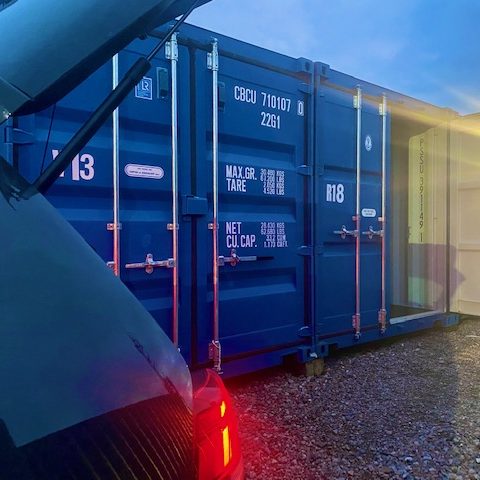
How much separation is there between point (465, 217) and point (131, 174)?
486 centimetres

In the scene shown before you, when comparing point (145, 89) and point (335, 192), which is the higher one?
point (145, 89)

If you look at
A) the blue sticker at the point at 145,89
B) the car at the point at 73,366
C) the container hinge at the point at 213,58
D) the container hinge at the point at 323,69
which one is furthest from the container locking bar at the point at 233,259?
the car at the point at 73,366

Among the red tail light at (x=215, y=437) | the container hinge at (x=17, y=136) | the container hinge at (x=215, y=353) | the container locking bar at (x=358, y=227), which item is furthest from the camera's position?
the container locking bar at (x=358, y=227)

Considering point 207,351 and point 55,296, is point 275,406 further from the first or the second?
point 55,296

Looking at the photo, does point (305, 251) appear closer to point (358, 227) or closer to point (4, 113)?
point (358, 227)

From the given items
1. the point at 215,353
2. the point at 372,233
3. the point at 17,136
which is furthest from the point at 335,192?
the point at 17,136

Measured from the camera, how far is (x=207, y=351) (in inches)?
159

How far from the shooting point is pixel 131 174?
366 centimetres

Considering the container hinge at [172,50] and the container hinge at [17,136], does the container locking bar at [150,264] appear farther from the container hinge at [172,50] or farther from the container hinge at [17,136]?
the container hinge at [172,50]

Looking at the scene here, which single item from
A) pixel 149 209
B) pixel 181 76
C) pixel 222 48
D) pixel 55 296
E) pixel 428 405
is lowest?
pixel 428 405

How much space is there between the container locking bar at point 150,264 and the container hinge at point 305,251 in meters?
1.40

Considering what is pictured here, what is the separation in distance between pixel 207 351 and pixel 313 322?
3.95 feet

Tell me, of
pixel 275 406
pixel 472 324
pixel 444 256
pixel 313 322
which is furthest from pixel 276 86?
pixel 472 324

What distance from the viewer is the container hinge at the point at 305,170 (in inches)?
187
